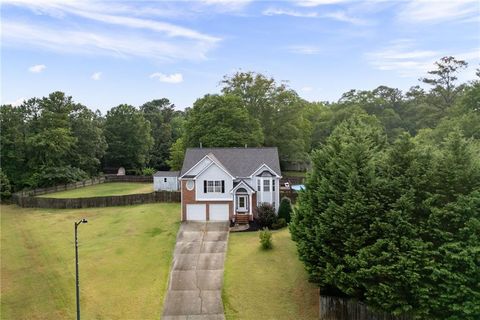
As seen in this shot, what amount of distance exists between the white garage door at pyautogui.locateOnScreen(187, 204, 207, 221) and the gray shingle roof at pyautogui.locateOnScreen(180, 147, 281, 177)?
354 centimetres

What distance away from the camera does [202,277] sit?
89.9 ft

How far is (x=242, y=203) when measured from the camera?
39.6 m

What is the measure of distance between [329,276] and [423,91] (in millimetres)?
72970

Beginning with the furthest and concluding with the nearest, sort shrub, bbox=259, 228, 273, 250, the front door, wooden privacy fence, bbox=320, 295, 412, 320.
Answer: the front door
shrub, bbox=259, 228, 273, 250
wooden privacy fence, bbox=320, 295, 412, 320

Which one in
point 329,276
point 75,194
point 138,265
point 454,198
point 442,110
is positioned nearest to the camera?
point 454,198

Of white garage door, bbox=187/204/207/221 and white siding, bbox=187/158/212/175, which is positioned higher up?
white siding, bbox=187/158/212/175

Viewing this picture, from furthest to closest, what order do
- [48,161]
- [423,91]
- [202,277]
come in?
[423,91], [48,161], [202,277]

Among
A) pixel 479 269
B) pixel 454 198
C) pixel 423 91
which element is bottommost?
pixel 479 269

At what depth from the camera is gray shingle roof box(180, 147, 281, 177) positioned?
41.0 meters

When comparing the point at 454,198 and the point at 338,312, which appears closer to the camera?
the point at 454,198

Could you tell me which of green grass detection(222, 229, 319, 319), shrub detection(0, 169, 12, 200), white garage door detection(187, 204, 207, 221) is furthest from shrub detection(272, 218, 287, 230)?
shrub detection(0, 169, 12, 200)

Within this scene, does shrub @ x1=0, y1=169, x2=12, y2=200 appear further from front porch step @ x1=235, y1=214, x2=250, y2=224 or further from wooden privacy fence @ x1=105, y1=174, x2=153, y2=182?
front porch step @ x1=235, y1=214, x2=250, y2=224

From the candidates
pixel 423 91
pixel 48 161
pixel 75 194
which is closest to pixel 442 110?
pixel 423 91

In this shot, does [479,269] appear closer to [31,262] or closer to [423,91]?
[31,262]
